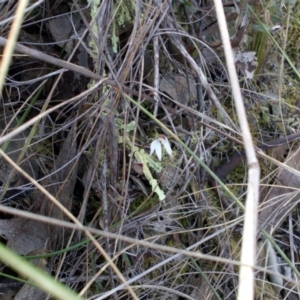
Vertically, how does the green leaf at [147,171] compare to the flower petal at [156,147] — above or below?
below

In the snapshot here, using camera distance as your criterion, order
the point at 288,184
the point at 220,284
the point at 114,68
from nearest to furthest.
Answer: the point at 114,68 → the point at 220,284 → the point at 288,184

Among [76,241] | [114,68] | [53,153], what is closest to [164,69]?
[114,68]

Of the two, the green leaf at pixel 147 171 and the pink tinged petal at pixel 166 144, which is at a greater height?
the pink tinged petal at pixel 166 144

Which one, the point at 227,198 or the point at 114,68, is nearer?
the point at 114,68

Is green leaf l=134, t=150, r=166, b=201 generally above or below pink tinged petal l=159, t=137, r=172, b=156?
below

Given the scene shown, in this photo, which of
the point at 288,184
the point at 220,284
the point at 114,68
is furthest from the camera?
the point at 288,184

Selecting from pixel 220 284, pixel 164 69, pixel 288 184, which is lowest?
pixel 220 284

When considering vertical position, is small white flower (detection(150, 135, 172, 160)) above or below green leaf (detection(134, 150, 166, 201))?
above

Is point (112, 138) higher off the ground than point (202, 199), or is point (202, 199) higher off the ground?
point (112, 138)

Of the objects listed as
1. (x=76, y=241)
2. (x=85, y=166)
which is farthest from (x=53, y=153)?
(x=76, y=241)

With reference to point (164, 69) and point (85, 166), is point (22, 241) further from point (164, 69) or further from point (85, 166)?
point (164, 69)

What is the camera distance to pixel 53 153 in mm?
1025

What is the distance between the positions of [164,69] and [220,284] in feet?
1.54

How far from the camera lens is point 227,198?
1170 millimetres
